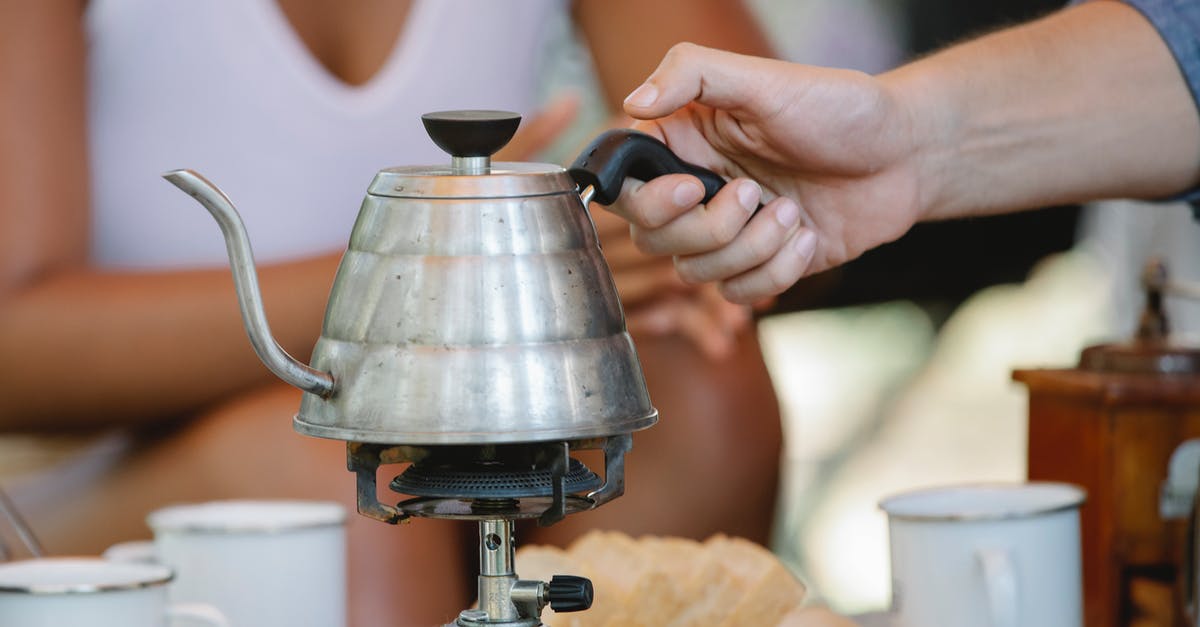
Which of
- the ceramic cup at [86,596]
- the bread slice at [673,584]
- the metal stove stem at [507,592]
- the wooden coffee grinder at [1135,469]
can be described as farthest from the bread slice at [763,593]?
the wooden coffee grinder at [1135,469]

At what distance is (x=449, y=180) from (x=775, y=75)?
39cm

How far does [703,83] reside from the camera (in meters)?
0.92

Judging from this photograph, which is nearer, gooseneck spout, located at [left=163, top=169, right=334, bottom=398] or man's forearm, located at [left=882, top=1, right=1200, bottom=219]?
gooseneck spout, located at [left=163, top=169, right=334, bottom=398]

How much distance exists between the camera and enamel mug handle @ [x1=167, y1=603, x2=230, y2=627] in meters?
0.91

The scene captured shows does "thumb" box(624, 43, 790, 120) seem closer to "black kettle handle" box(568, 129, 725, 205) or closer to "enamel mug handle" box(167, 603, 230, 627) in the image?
"black kettle handle" box(568, 129, 725, 205)

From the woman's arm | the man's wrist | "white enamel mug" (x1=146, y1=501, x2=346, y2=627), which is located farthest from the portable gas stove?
the woman's arm

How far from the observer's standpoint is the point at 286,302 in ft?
4.37

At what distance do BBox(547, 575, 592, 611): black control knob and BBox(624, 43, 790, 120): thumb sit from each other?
327 mm

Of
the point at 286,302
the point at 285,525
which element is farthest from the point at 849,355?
the point at 285,525

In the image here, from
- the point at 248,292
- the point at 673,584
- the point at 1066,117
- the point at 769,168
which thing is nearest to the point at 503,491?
the point at 248,292

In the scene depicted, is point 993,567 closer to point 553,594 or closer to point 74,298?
point 553,594

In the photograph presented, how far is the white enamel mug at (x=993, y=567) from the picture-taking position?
978 mm

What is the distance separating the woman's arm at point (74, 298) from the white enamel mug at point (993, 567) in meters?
0.61

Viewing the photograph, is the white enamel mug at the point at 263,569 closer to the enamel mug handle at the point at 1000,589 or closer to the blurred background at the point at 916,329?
the enamel mug handle at the point at 1000,589
